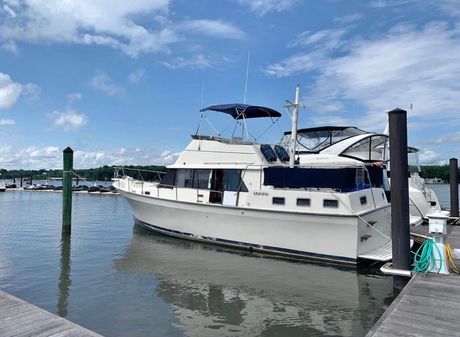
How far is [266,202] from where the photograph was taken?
480 inches

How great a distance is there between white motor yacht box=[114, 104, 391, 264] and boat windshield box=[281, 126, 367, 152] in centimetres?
391

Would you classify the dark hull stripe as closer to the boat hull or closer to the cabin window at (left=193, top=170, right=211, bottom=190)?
the boat hull

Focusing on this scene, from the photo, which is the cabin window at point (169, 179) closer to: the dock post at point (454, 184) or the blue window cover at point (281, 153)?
the blue window cover at point (281, 153)

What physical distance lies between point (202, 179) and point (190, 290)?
6.03 meters

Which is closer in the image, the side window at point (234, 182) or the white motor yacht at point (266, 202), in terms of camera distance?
the white motor yacht at point (266, 202)

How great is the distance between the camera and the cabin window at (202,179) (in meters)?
14.5

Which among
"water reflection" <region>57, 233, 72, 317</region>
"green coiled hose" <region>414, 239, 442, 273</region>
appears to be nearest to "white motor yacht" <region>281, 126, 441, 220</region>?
"green coiled hose" <region>414, 239, 442, 273</region>

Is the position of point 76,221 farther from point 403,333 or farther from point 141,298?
point 403,333

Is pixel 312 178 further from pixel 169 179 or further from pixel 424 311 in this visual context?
pixel 424 311

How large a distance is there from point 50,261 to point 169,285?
15.1ft

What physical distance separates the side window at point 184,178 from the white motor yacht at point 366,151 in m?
4.29

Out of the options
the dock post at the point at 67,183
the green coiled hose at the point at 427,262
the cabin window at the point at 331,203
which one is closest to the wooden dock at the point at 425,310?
the green coiled hose at the point at 427,262

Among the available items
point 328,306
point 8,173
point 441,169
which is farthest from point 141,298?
point 8,173

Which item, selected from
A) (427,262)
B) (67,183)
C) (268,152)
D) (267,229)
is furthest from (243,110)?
(427,262)
